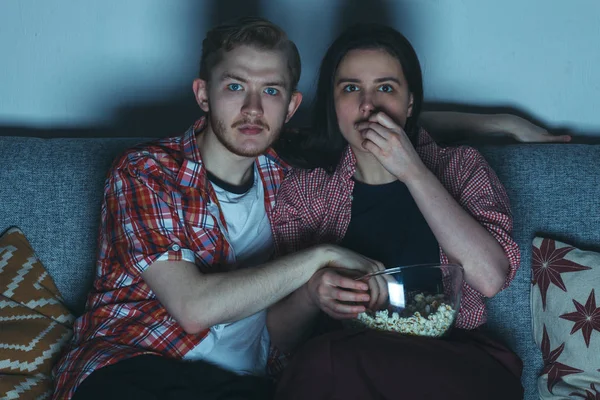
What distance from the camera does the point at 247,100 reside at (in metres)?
1.59

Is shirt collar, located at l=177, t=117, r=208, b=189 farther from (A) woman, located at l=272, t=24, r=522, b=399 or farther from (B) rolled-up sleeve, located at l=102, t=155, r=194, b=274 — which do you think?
(A) woman, located at l=272, t=24, r=522, b=399

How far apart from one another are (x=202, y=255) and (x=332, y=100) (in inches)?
20.0

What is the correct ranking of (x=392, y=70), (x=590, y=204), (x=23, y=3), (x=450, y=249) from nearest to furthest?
1. (x=450, y=249)
2. (x=392, y=70)
3. (x=590, y=204)
4. (x=23, y=3)

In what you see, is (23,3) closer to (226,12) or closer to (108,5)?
(108,5)

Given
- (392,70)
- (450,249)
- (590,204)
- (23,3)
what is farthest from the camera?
(23,3)

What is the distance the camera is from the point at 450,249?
1498 millimetres

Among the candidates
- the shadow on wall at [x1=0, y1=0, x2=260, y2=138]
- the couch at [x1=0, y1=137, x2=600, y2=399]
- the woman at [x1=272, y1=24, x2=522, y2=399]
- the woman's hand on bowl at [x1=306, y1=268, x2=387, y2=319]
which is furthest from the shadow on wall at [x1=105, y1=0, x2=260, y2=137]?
the woman's hand on bowl at [x1=306, y1=268, x2=387, y2=319]

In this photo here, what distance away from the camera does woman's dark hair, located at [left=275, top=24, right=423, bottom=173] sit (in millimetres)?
1644

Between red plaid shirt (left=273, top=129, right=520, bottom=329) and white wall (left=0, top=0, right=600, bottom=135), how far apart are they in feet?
1.62

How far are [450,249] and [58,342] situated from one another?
0.95m

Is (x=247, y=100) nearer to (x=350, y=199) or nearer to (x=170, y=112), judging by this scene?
(x=350, y=199)

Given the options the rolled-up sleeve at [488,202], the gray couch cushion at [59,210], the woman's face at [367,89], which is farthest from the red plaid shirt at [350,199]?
the gray couch cushion at [59,210]

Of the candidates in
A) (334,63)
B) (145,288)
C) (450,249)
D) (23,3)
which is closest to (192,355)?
(145,288)

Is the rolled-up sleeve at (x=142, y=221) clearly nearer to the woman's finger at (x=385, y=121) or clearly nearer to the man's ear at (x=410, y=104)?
the woman's finger at (x=385, y=121)
